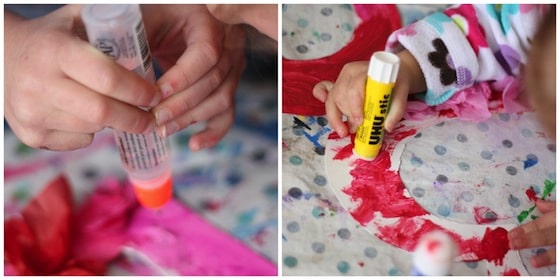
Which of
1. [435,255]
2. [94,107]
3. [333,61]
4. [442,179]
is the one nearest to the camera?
[435,255]

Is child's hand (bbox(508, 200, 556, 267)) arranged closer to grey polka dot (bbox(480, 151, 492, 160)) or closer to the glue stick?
grey polka dot (bbox(480, 151, 492, 160))

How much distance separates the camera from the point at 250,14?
1.93ft

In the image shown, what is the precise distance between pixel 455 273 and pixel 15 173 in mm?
526

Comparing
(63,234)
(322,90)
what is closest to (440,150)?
(322,90)

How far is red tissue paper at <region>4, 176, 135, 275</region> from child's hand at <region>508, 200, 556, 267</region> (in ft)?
1.42

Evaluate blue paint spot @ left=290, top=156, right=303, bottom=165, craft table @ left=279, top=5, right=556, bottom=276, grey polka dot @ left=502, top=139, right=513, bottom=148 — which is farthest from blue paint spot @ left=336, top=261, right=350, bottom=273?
grey polka dot @ left=502, top=139, right=513, bottom=148

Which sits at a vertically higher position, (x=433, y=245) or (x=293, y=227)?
(x=433, y=245)

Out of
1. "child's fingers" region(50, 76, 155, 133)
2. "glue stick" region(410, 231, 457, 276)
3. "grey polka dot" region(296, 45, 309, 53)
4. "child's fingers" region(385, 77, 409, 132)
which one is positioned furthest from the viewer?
"grey polka dot" region(296, 45, 309, 53)

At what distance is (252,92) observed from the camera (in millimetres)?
777

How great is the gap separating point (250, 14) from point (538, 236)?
32 cm

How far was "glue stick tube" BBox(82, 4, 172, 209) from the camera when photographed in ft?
1.35

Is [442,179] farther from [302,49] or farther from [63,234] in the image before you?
[63,234]

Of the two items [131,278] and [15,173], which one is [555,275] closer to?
[131,278]

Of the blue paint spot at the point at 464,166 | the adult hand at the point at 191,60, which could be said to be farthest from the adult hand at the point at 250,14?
the blue paint spot at the point at 464,166
